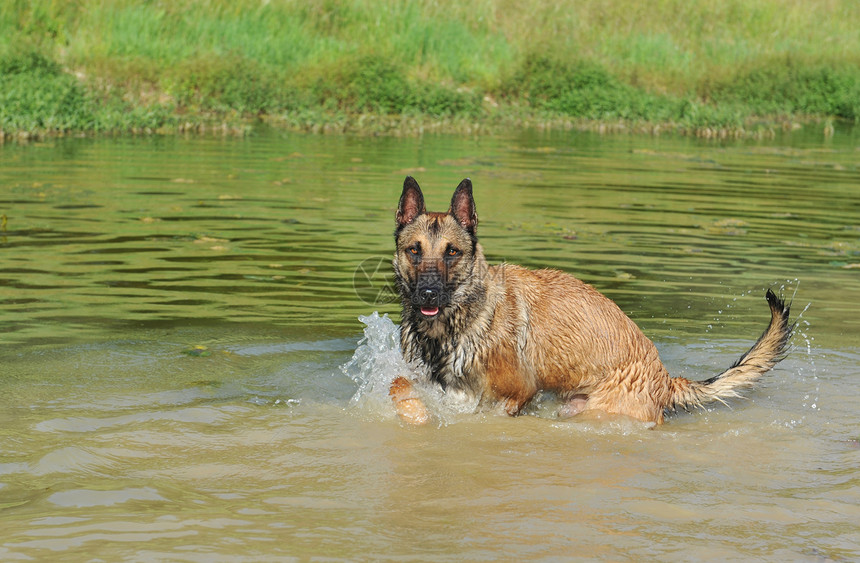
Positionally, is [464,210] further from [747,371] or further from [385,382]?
[747,371]

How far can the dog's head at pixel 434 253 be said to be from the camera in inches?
243

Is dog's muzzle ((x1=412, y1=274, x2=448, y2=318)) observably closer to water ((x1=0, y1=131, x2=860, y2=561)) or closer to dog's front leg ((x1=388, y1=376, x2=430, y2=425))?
dog's front leg ((x1=388, y1=376, x2=430, y2=425))

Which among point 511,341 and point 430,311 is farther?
point 511,341

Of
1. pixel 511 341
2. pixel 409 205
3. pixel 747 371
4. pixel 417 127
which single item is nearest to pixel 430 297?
pixel 511 341

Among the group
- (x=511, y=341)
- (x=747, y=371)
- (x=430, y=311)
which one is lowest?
(x=747, y=371)

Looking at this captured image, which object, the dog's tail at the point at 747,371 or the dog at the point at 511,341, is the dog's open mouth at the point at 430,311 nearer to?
the dog at the point at 511,341

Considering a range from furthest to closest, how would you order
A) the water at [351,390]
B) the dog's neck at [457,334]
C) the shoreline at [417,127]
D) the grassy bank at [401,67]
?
the grassy bank at [401,67] → the shoreline at [417,127] → the dog's neck at [457,334] → the water at [351,390]

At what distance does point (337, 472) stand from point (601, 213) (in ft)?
30.2

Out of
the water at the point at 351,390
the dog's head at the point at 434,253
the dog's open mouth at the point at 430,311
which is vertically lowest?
the water at the point at 351,390

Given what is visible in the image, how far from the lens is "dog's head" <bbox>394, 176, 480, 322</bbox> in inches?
243

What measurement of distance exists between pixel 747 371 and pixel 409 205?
8.08 ft

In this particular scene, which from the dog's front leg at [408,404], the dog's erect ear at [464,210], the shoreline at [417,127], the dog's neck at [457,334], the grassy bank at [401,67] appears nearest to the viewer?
the dog's front leg at [408,404]

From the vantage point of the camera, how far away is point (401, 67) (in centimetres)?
2502

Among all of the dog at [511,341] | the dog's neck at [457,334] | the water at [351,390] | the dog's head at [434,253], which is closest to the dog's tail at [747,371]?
the dog at [511,341]
